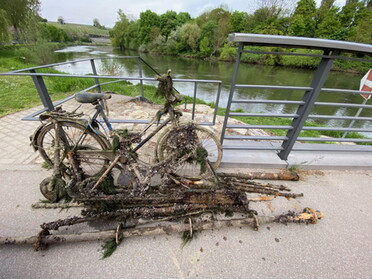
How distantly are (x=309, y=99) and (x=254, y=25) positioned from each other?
3896cm

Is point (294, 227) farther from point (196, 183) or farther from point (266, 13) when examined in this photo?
point (266, 13)

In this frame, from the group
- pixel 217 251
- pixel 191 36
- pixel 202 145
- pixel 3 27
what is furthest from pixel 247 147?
pixel 191 36

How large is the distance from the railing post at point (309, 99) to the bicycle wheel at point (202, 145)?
3.82 feet

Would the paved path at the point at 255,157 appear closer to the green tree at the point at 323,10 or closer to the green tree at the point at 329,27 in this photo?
the green tree at the point at 329,27

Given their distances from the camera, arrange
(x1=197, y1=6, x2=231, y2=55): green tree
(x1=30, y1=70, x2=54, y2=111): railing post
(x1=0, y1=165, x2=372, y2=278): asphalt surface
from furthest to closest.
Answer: (x1=197, y1=6, x2=231, y2=55): green tree → (x1=30, y1=70, x2=54, y2=111): railing post → (x1=0, y1=165, x2=372, y2=278): asphalt surface

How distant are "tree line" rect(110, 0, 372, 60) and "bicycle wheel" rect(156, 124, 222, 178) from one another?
72.5 ft

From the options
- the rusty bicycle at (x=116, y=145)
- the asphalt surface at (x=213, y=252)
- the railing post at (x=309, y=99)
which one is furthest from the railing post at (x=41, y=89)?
Answer: the railing post at (x=309, y=99)

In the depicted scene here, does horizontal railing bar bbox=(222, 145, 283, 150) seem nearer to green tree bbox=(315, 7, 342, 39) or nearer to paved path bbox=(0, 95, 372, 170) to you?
paved path bbox=(0, 95, 372, 170)

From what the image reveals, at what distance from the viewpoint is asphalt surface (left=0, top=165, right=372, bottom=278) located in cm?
154

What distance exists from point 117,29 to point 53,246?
207 feet

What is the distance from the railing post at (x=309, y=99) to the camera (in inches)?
85.7

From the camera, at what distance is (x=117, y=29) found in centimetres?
5153

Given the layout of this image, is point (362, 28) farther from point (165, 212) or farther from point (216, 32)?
point (165, 212)

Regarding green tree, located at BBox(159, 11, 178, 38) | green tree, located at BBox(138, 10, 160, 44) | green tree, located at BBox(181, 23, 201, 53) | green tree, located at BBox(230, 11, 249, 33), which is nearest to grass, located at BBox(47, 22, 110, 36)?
green tree, located at BBox(138, 10, 160, 44)
